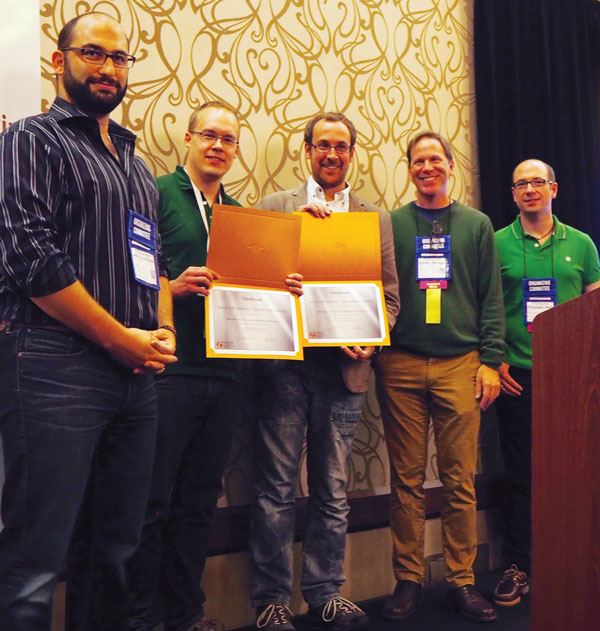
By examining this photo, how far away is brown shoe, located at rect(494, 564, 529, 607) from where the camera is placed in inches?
107

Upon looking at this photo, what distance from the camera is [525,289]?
9.65 feet

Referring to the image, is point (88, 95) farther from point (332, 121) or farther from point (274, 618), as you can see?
point (274, 618)

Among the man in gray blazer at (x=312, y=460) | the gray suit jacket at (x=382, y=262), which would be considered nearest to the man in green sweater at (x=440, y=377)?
the gray suit jacket at (x=382, y=262)

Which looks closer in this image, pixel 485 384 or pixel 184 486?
pixel 184 486

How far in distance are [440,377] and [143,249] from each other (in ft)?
4.39

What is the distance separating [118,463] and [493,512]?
2.15 metres

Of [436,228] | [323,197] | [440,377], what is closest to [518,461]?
[440,377]

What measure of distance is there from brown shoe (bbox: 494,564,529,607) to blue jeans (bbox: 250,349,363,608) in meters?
0.71

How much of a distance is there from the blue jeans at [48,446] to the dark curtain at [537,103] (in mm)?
2300

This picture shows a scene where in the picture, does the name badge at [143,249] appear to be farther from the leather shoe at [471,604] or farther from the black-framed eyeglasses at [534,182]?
the black-framed eyeglasses at [534,182]


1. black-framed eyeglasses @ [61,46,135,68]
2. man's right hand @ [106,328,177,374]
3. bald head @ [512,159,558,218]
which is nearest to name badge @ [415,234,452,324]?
bald head @ [512,159,558,218]

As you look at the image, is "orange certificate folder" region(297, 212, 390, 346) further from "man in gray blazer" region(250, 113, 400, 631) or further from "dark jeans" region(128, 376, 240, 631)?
"dark jeans" region(128, 376, 240, 631)

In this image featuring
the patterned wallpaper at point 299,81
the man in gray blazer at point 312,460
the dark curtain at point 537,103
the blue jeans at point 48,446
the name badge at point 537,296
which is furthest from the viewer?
the dark curtain at point 537,103

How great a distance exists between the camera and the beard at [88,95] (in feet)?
5.26
